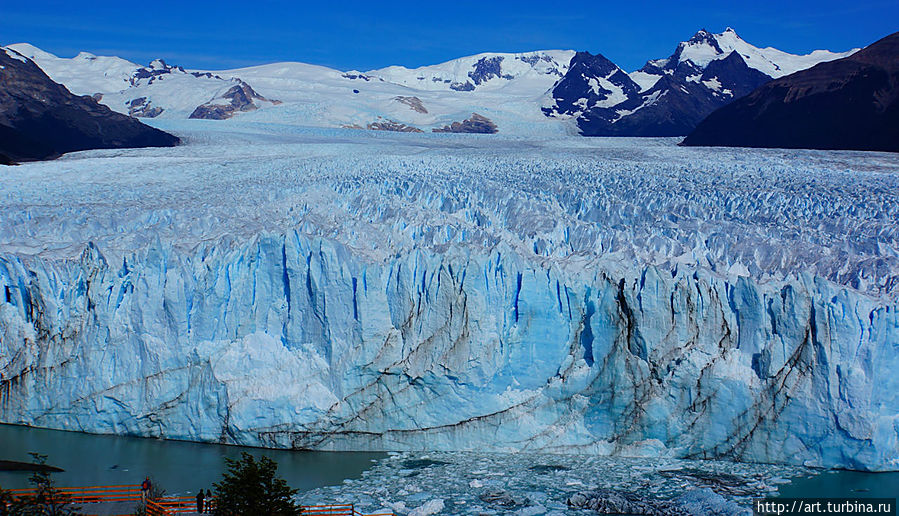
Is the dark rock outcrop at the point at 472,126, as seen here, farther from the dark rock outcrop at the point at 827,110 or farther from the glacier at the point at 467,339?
the glacier at the point at 467,339

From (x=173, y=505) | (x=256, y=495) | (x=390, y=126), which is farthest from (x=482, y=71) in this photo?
(x=256, y=495)

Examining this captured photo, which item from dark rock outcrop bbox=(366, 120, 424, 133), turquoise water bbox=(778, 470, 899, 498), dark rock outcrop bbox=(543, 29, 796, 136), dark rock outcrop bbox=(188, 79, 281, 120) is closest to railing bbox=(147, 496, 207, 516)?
turquoise water bbox=(778, 470, 899, 498)

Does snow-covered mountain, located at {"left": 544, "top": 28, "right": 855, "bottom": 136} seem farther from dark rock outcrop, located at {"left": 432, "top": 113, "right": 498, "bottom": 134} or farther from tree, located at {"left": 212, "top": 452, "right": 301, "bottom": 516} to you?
tree, located at {"left": 212, "top": 452, "right": 301, "bottom": 516}

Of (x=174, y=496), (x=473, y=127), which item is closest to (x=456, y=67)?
(x=473, y=127)

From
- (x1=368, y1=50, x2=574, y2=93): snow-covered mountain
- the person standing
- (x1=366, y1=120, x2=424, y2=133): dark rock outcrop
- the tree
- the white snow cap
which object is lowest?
the person standing

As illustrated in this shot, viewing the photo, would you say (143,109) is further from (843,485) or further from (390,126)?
(843,485)

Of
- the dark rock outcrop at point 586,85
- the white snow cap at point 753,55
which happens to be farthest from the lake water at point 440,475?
the white snow cap at point 753,55
